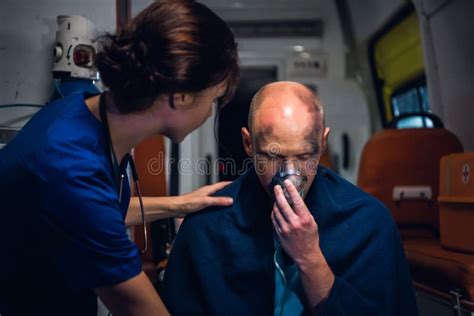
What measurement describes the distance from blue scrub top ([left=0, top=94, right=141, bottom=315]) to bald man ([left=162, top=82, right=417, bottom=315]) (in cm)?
34

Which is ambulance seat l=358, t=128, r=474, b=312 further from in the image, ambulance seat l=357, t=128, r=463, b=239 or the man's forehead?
the man's forehead

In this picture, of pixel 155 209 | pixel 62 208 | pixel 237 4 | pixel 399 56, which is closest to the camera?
pixel 62 208

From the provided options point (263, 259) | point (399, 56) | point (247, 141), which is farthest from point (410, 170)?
point (399, 56)

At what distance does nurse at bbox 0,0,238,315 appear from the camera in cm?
103

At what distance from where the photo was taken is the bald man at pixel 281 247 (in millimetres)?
1345

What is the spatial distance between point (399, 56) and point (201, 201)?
3.13 meters

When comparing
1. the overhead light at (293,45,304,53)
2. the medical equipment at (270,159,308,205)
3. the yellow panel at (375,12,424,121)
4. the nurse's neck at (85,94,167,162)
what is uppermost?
the overhead light at (293,45,304,53)

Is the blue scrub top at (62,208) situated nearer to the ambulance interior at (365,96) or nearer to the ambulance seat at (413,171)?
the ambulance interior at (365,96)

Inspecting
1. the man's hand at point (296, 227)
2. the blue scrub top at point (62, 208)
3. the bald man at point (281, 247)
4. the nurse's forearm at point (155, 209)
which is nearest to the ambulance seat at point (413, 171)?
the bald man at point (281, 247)

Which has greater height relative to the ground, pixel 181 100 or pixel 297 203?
pixel 181 100

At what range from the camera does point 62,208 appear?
3.32ft

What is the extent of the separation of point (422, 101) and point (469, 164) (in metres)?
2.08

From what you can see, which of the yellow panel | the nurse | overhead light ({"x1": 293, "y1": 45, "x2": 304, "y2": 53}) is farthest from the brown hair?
overhead light ({"x1": 293, "y1": 45, "x2": 304, "y2": 53})

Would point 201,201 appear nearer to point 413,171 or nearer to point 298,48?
point 413,171
